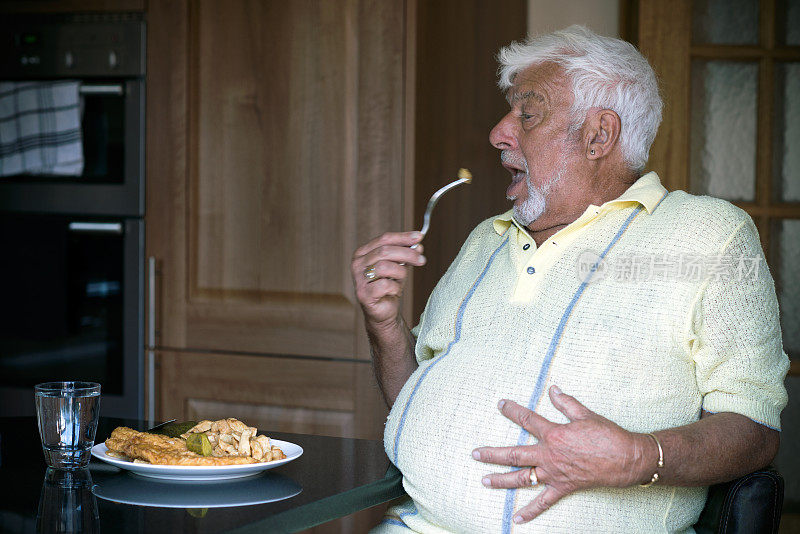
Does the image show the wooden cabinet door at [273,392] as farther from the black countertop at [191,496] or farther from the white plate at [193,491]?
the white plate at [193,491]

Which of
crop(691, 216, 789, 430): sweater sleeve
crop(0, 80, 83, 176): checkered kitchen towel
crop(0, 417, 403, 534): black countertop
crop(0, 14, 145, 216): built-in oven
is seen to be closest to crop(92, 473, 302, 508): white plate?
crop(0, 417, 403, 534): black countertop

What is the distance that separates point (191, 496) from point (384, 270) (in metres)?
0.56

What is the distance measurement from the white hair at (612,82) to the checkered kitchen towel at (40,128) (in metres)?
1.44

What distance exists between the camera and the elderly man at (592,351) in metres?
1.22

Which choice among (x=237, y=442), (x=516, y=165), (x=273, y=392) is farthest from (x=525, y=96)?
(x=273, y=392)

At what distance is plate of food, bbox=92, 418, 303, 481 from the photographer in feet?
3.49

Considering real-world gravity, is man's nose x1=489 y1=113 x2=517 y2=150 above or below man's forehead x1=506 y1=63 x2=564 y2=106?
below

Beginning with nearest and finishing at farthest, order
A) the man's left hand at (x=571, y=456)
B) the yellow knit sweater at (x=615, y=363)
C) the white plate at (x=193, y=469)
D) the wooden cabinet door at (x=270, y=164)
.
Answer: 1. the white plate at (x=193, y=469)
2. the man's left hand at (x=571, y=456)
3. the yellow knit sweater at (x=615, y=363)
4. the wooden cabinet door at (x=270, y=164)

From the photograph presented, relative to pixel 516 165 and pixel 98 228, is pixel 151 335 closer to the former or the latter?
pixel 98 228

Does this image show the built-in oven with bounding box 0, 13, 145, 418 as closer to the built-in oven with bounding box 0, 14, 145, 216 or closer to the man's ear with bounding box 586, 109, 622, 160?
the built-in oven with bounding box 0, 14, 145, 216

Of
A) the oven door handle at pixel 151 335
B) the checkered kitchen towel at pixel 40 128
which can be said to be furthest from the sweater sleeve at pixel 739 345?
the checkered kitchen towel at pixel 40 128

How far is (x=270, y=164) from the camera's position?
7.74 ft

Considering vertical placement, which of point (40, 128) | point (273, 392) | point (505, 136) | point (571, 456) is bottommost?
point (273, 392)

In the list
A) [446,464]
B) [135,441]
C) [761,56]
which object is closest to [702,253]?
[446,464]
